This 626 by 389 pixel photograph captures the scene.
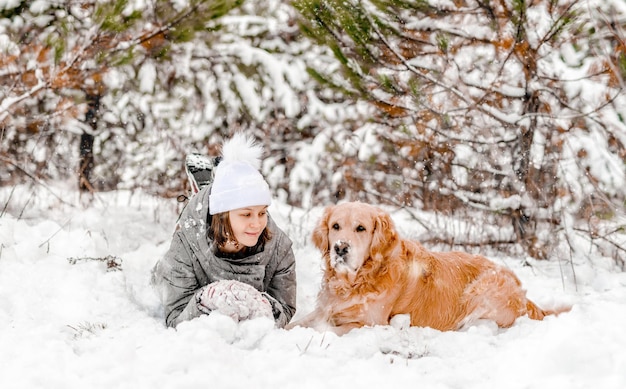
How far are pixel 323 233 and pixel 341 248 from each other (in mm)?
224

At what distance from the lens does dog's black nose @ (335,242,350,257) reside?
320cm

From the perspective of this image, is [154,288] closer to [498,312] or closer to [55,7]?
[498,312]

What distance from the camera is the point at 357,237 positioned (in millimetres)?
3229

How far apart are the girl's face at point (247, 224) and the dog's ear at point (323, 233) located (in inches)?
14.8

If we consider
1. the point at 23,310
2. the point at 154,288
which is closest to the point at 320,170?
the point at 154,288

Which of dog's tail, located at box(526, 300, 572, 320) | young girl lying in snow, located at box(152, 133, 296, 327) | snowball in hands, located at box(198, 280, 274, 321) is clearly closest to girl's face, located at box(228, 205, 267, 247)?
young girl lying in snow, located at box(152, 133, 296, 327)

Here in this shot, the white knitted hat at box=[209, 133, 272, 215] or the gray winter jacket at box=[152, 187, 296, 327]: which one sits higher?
the white knitted hat at box=[209, 133, 272, 215]

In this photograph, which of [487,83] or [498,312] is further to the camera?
[487,83]

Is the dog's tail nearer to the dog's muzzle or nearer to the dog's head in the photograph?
the dog's head

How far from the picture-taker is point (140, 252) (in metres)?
4.63

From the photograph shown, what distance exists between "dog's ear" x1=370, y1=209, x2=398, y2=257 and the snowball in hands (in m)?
0.74

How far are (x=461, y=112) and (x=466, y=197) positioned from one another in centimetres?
94

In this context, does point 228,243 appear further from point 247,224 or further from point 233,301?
point 233,301

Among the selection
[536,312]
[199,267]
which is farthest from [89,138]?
[536,312]
